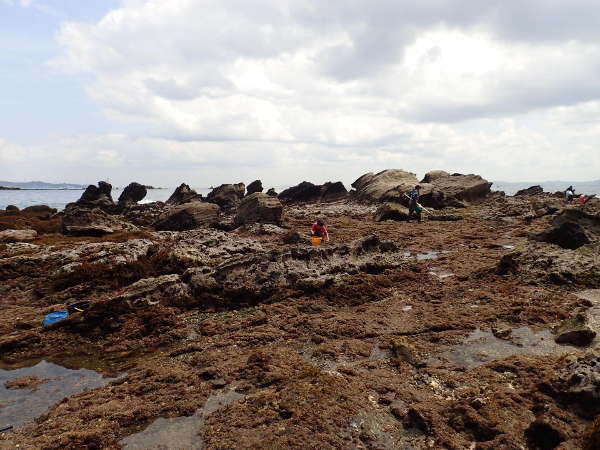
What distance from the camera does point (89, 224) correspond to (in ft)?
85.7

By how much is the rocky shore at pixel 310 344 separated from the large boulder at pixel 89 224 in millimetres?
5924

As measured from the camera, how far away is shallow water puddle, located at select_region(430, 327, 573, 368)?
26.4ft

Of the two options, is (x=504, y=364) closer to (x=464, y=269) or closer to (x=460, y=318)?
(x=460, y=318)

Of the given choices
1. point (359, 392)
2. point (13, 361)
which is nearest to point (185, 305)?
point (13, 361)

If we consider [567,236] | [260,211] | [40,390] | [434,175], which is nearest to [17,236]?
[260,211]

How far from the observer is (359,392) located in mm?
6805

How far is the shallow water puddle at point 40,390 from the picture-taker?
22.4 feet

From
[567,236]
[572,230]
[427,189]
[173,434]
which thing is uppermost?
[427,189]

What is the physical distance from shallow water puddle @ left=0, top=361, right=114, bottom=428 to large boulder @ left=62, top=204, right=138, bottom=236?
60.1 ft

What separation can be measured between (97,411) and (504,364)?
329 inches

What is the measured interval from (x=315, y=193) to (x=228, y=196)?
20884 millimetres

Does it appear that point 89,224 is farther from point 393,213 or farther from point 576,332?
point 576,332

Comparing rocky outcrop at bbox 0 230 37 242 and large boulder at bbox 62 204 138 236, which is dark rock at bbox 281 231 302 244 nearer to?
large boulder at bbox 62 204 138 236

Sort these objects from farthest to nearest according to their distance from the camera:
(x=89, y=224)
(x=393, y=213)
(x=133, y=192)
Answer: (x=133, y=192) < (x=393, y=213) < (x=89, y=224)
